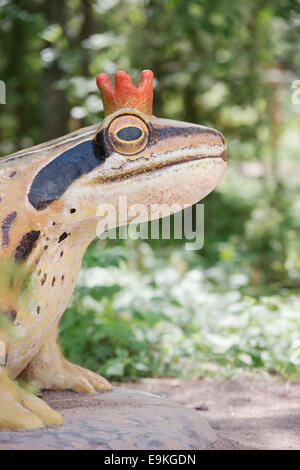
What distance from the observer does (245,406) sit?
12.1ft

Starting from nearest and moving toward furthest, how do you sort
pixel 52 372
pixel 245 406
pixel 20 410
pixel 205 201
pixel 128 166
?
pixel 20 410
pixel 128 166
pixel 52 372
pixel 245 406
pixel 205 201

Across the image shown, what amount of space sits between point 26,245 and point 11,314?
307 millimetres

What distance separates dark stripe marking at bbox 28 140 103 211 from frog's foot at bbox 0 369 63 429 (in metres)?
0.77

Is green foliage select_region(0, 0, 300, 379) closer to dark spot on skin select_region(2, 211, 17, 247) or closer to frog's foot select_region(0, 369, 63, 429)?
frog's foot select_region(0, 369, 63, 429)

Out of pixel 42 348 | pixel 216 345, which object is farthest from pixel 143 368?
pixel 42 348

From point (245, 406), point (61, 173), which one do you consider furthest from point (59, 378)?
point (245, 406)

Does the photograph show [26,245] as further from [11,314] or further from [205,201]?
[205,201]

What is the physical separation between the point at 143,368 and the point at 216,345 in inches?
27.3

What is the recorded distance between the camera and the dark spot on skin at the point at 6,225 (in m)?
2.53

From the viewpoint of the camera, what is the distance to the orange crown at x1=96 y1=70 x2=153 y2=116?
2721 mm

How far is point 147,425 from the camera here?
250cm

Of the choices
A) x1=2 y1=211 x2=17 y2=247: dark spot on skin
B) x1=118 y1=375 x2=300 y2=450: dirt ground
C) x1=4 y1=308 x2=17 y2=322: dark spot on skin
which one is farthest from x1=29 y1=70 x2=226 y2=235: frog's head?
x1=118 y1=375 x2=300 y2=450: dirt ground
